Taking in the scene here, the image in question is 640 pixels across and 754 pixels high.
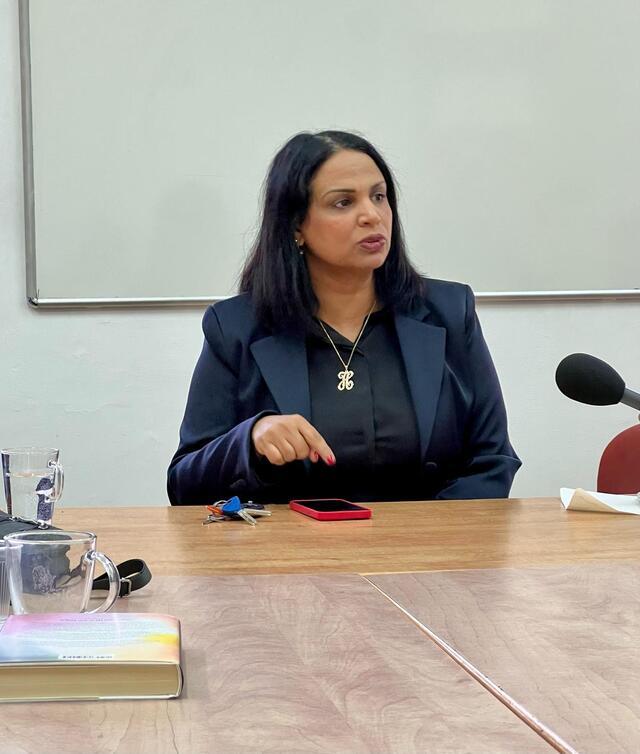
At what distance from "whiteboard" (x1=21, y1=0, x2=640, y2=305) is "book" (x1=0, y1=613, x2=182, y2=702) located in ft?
6.90

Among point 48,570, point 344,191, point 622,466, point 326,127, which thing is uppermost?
point 326,127

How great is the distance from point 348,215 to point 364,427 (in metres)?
0.43

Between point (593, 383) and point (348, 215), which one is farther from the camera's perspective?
point (348, 215)

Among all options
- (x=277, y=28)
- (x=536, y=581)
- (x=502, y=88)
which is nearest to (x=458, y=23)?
(x=502, y=88)

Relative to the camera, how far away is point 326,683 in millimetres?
732

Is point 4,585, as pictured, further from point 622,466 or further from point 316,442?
point 622,466

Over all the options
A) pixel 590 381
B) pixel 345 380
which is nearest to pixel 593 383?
pixel 590 381

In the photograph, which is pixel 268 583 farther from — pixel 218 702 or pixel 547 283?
pixel 547 283

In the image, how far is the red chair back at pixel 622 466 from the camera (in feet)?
6.79

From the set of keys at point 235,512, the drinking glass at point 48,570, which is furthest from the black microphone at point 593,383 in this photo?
the drinking glass at point 48,570

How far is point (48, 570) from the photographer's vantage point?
852 millimetres

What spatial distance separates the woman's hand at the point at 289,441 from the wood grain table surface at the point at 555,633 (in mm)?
498

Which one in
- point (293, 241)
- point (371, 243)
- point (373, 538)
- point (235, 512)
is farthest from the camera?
point (293, 241)

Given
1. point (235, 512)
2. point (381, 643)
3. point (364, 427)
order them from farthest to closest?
1. point (364, 427)
2. point (235, 512)
3. point (381, 643)
